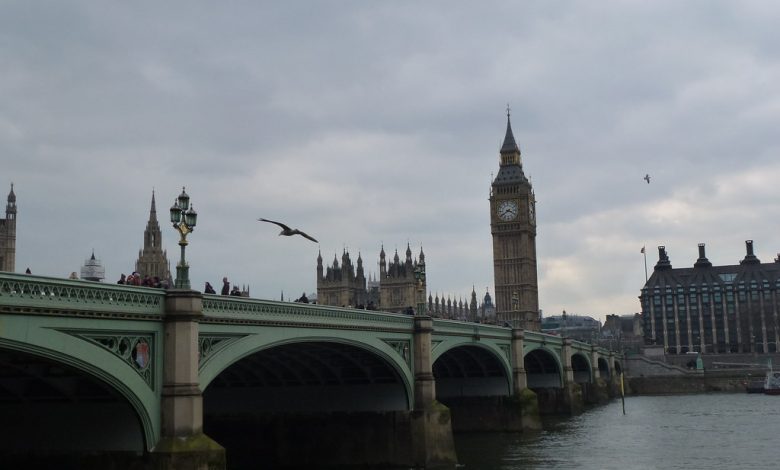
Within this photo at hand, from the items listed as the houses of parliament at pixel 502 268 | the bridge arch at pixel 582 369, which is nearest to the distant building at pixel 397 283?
the houses of parliament at pixel 502 268

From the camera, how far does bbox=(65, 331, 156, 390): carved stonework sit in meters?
19.7

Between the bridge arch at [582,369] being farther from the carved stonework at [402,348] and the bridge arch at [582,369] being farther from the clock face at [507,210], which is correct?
the carved stonework at [402,348]

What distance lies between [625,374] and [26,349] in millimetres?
110277

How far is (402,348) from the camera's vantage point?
37.5 meters

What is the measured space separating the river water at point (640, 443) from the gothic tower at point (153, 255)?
89.6 metres

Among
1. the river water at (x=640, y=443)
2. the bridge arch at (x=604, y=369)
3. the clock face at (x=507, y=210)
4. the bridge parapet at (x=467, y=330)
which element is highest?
the clock face at (x=507, y=210)

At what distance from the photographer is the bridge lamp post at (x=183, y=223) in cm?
2198

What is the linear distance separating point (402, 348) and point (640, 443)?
58.8 ft

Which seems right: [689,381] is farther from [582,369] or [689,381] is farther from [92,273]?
[92,273]

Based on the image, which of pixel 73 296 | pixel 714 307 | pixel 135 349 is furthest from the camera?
pixel 714 307

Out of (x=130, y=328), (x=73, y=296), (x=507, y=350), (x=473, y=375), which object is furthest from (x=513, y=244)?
(x=73, y=296)

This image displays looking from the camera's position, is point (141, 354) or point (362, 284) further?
point (362, 284)

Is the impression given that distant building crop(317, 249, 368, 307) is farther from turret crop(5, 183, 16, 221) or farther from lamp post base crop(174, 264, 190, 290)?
lamp post base crop(174, 264, 190, 290)

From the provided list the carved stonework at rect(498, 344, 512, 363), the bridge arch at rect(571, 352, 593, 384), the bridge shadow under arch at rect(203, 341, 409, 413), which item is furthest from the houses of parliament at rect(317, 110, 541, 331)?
the bridge shadow under arch at rect(203, 341, 409, 413)
